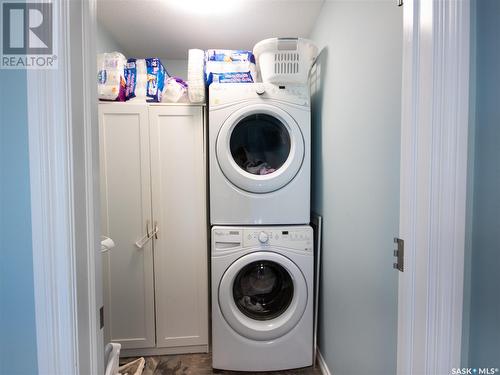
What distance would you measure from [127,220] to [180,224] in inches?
13.6

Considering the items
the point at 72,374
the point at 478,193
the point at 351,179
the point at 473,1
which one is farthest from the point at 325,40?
the point at 72,374

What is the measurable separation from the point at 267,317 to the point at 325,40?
5.76ft

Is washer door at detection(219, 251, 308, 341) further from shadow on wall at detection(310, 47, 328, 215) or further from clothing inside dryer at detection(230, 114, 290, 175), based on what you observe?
clothing inside dryer at detection(230, 114, 290, 175)

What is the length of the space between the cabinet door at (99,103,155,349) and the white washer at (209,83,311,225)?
495 mm

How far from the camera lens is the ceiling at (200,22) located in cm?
156

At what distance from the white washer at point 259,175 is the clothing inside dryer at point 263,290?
1.07 ft

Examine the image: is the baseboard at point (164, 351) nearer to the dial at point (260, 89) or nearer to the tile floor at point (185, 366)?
the tile floor at point (185, 366)

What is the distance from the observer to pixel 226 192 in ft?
5.02

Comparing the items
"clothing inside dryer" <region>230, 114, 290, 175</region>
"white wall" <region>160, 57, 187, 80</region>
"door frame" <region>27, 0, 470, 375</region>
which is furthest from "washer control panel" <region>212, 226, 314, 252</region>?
"white wall" <region>160, 57, 187, 80</region>

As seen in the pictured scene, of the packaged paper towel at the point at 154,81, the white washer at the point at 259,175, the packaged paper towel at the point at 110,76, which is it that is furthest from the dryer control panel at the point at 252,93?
the packaged paper towel at the point at 110,76

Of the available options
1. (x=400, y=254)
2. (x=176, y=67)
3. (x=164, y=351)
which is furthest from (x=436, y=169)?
(x=176, y=67)

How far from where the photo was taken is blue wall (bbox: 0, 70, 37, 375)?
1.71 feet

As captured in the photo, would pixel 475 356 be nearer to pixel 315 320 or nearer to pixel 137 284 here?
pixel 315 320

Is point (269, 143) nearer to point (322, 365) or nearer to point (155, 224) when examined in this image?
point (155, 224)
